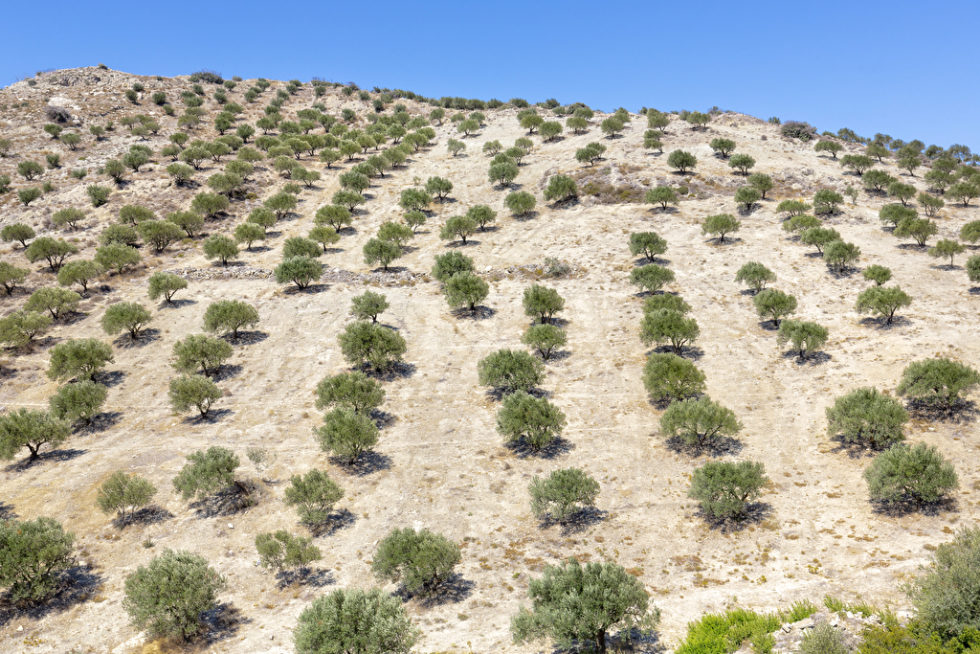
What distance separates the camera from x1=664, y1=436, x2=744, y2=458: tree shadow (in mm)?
34594

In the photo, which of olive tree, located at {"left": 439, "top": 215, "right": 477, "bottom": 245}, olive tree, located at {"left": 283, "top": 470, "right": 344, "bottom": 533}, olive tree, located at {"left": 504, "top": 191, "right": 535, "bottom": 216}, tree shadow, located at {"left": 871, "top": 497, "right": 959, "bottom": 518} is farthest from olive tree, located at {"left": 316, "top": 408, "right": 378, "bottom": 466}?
olive tree, located at {"left": 504, "top": 191, "right": 535, "bottom": 216}

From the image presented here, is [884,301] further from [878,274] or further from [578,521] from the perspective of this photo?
[578,521]

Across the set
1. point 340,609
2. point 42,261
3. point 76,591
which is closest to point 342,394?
point 76,591

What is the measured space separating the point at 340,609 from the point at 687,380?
31497mm

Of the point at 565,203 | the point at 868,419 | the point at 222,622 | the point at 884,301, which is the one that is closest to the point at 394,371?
the point at 222,622

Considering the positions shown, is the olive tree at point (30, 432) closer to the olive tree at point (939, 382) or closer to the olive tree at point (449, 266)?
the olive tree at point (449, 266)

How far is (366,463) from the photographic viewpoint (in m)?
36.7

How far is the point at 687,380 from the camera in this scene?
1560 inches

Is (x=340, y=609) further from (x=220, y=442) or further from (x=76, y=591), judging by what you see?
(x=220, y=442)

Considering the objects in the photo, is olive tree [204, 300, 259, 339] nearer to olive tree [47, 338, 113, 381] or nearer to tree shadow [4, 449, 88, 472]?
olive tree [47, 338, 113, 381]

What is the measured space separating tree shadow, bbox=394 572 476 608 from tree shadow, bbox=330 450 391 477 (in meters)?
12.1

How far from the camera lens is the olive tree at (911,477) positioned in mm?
24828

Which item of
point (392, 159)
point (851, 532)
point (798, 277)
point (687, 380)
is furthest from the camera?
point (392, 159)

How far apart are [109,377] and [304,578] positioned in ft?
126
